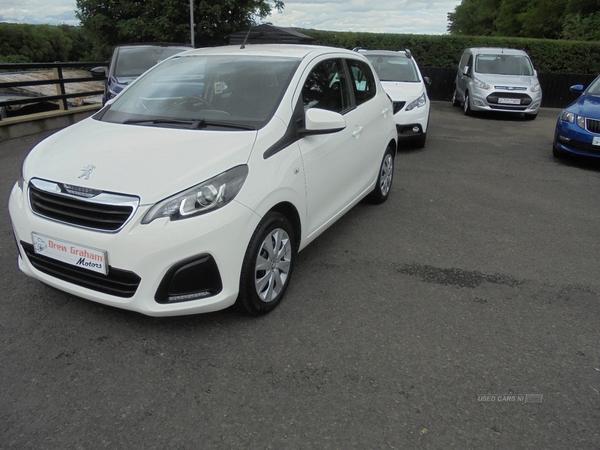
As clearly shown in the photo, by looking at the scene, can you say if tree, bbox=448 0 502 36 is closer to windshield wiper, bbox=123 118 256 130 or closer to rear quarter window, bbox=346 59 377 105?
rear quarter window, bbox=346 59 377 105

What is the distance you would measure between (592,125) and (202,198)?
24.1ft

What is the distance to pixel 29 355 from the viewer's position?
2883mm

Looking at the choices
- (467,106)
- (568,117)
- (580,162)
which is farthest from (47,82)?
(467,106)

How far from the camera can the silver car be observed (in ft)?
43.7

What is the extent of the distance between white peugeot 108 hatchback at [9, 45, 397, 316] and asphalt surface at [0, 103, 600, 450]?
31 cm

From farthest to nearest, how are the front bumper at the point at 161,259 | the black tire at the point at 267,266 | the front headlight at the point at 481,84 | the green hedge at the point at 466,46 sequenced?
1. the green hedge at the point at 466,46
2. the front headlight at the point at 481,84
3. the black tire at the point at 267,266
4. the front bumper at the point at 161,259

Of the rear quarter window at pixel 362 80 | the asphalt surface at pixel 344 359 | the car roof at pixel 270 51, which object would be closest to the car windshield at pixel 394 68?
the rear quarter window at pixel 362 80

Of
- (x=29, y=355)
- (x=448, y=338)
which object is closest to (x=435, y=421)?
(x=448, y=338)

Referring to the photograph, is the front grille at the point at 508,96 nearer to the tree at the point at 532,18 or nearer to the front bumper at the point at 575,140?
the front bumper at the point at 575,140

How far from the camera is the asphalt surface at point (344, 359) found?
7.90 ft

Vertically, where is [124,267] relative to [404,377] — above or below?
above

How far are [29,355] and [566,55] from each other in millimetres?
20988

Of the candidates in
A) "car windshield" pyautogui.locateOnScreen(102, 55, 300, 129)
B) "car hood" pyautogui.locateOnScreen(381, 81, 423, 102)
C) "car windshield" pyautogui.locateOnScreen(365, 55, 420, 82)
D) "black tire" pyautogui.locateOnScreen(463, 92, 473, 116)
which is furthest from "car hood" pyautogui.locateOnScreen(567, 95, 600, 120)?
"car windshield" pyautogui.locateOnScreen(102, 55, 300, 129)

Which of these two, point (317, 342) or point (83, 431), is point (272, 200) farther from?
point (83, 431)
